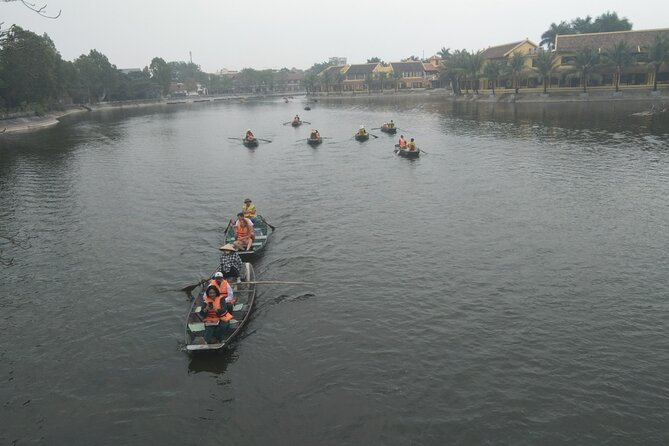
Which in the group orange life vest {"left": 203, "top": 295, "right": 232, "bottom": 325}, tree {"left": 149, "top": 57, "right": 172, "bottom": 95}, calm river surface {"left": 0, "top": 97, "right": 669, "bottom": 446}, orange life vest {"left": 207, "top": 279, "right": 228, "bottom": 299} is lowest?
calm river surface {"left": 0, "top": 97, "right": 669, "bottom": 446}

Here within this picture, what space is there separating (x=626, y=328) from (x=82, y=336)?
60.3 feet

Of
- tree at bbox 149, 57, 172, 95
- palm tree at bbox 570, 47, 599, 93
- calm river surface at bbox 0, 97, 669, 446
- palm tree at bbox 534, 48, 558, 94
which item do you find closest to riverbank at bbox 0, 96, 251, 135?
tree at bbox 149, 57, 172, 95

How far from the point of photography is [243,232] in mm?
22125

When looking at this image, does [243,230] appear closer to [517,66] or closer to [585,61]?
[585,61]

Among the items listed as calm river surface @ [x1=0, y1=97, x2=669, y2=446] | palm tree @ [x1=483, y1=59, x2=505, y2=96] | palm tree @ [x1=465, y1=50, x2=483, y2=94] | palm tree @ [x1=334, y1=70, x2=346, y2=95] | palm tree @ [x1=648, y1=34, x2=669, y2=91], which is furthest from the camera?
palm tree @ [x1=334, y1=70, x2=346, y2=95]

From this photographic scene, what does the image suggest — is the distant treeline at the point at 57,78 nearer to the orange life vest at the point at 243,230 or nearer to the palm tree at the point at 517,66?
the orange life vest at the point at 243,230

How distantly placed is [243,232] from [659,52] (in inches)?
3372

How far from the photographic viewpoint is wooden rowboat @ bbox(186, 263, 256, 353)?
1449cm

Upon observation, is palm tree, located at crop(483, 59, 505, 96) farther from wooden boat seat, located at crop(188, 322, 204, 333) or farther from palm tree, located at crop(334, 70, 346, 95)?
wooden boat seat, located at crop(188, 322, 204, 333)

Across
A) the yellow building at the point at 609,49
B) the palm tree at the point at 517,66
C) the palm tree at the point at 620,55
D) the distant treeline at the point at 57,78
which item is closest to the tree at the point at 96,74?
the distant treeline at the point at 57,78

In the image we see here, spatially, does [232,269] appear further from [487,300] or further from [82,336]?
[487,300]

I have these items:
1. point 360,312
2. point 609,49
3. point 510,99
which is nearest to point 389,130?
point 360,312

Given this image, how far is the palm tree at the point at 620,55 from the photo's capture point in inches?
3223

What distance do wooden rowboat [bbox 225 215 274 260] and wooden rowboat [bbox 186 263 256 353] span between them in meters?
2.73
